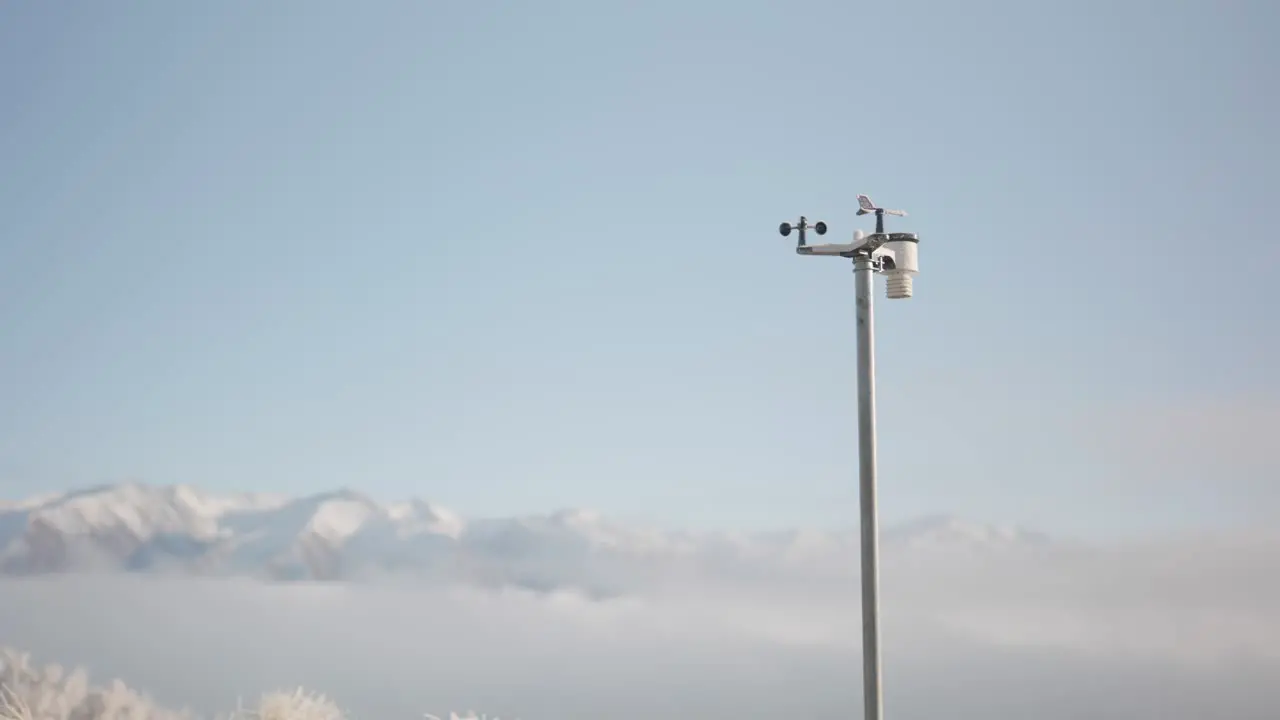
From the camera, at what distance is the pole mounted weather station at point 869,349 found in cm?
902

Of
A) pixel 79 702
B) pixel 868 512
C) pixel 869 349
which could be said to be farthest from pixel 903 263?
pixel 79 702

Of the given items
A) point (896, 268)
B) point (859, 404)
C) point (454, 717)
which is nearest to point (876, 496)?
point (859, 404)

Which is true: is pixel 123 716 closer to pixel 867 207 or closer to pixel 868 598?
pixel 868 598

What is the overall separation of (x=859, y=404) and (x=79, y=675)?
16.0 feet

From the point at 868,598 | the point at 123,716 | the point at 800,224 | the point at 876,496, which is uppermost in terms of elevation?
the point at 800,224

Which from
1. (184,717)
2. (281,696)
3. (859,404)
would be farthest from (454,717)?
(859,404)

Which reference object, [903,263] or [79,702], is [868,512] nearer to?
[903,263]

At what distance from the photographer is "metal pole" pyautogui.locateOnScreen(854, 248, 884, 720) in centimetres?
901

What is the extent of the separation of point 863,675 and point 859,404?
1.60m

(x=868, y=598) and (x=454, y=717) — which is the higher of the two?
(x=868, y=598)

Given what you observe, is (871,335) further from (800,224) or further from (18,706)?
(18,706)

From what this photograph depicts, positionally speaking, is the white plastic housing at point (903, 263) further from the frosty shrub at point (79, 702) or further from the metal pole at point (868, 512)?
the frosty shrub at point (79, 702)

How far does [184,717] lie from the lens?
351 inches

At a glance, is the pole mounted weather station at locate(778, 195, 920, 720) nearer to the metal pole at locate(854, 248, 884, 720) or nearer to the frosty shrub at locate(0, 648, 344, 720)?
the metal pole at locate(854, 248, 884, 720)
